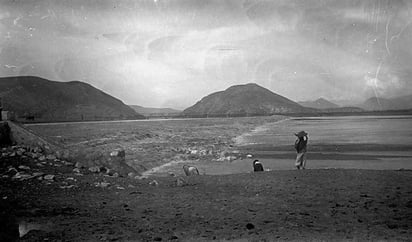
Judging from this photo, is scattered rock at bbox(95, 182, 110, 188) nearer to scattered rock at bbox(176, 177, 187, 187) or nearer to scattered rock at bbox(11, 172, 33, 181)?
scattered rock at bbox(11, 172, 33, 181)

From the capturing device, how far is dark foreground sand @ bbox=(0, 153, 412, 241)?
222 inches

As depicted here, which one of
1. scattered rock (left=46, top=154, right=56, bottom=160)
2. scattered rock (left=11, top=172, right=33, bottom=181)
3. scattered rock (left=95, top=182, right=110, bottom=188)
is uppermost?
scattered rock (left=46, top=154, right=56, bottom=160)

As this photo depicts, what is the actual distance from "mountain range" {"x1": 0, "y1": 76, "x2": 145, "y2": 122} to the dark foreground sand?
88172mm

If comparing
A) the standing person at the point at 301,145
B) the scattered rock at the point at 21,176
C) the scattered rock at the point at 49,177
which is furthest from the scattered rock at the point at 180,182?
the standing person at the point at 301,145

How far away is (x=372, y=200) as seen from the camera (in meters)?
7.88

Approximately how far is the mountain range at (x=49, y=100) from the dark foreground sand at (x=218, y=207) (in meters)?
88.2

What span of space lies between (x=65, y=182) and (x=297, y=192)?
6521 mm

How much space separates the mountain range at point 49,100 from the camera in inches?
4038

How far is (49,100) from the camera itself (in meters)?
126

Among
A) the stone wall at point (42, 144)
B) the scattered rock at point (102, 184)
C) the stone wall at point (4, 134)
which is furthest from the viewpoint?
the stone wall at point (42, 144)

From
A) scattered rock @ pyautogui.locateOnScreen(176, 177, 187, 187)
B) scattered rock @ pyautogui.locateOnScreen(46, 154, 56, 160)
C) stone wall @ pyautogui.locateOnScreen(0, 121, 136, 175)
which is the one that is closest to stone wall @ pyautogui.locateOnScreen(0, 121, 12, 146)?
stone wall @ pyautogui.locateOnScreen(0, 121, 136, 175)

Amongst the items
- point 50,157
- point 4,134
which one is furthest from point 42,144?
point 4,134

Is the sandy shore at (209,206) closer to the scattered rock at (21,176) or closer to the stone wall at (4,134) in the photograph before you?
the scattered rock at (21,176)

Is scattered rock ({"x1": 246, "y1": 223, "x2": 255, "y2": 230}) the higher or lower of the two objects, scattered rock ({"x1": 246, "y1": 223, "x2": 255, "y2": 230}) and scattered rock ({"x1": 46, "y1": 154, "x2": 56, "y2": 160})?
the lower
